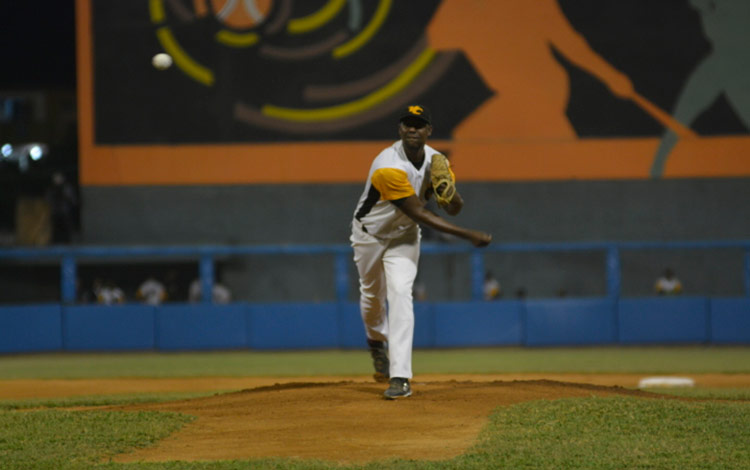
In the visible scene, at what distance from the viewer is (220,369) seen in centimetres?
1255

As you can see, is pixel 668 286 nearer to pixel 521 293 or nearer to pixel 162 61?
pixel 521 293

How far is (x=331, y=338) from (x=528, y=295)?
6624 millimetres

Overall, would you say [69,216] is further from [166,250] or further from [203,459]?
[203,459]

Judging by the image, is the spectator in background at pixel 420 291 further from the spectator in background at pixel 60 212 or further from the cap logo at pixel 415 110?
the cap logo at pixel 415 110

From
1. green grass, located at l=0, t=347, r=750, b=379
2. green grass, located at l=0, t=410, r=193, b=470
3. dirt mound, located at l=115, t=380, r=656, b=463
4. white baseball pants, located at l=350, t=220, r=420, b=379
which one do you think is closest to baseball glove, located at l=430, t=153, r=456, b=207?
white baseball pants, located at l=350, t=220, r=420, b=379

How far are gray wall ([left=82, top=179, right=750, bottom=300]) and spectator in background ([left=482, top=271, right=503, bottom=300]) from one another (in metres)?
0.23

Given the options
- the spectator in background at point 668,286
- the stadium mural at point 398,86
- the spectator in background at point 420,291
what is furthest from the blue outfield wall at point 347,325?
the stadium mural at point 398,86

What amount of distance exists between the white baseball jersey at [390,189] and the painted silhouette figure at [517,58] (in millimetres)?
13470

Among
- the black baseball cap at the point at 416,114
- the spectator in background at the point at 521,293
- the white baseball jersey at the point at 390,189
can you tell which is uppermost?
the black baseball cap at the point at 416,114

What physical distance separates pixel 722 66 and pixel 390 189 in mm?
15996

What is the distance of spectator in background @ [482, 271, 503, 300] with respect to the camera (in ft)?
60.7

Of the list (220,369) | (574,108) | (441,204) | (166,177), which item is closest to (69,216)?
(166,177)

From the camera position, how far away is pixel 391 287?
6738mm

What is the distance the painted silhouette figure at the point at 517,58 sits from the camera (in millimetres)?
20172
